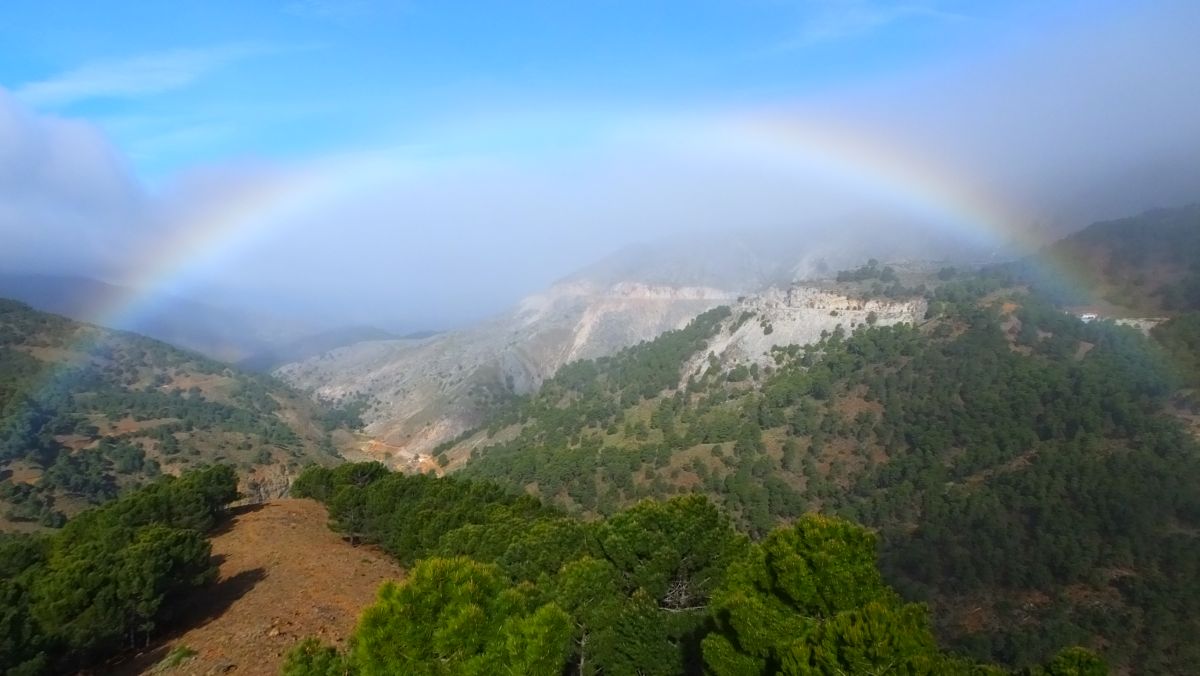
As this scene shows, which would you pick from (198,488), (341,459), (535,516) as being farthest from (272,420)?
(535,516)

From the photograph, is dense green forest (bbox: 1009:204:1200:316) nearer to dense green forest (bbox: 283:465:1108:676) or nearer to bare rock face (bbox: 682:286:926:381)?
bare rock face (bbox: 682:286:926:381)

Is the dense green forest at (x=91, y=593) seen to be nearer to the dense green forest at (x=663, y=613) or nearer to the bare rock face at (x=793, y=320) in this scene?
the dense green forest at (x=663, y=613)

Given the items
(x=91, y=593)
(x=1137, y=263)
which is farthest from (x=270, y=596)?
(x=1137, y=263)

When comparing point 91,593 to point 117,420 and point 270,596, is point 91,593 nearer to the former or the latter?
point 270,596

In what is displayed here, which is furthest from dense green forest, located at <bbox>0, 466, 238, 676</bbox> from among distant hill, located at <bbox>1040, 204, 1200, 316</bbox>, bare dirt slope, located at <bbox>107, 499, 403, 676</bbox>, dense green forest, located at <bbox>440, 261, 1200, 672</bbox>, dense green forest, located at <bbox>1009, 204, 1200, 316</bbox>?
distant hill, located at <bbox>1040, 204, 1200, 316</bbox>

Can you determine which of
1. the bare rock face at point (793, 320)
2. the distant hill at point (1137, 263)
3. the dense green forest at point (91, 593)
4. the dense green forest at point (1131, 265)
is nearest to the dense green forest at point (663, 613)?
the dense green forest at point (91, 593)

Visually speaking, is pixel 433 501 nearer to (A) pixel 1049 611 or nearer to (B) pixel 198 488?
(B) pixel 198 488
